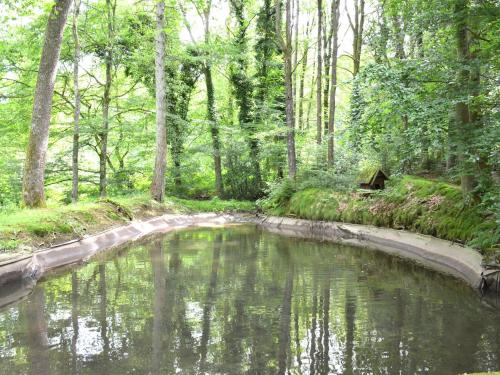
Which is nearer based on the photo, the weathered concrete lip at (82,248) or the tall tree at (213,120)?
the weathered concrete lip at (82,248)

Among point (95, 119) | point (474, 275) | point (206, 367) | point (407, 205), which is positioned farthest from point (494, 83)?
point (95, 119)

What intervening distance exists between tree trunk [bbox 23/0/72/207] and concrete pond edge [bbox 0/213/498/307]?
199 cm

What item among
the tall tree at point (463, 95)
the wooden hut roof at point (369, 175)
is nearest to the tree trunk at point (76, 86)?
the wooden hut roof at point (369, 175)

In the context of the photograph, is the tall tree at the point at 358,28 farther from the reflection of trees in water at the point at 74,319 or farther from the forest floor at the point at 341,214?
the reflection of trees in water at the point at 74,319

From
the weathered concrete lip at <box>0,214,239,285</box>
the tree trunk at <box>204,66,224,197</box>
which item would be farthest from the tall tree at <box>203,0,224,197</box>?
the weathered concrete lip at <box>0,214,239,285</box>

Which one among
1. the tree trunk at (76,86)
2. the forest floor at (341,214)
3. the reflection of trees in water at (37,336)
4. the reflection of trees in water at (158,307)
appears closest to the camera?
the reflection of trees in water at (37,336)

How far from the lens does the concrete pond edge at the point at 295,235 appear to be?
26.6ft

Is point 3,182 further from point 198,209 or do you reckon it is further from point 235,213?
point 235,213

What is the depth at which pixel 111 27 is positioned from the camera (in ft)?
67.0

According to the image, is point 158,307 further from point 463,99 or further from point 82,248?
point 463,99

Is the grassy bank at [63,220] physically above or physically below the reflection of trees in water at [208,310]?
above

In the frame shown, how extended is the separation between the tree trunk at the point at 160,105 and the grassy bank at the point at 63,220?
0.93m

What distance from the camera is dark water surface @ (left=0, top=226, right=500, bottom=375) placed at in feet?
15.5

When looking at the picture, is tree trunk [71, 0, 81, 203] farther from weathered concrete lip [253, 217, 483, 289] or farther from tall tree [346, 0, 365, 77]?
tall tree [346, 0, 365, 77]
